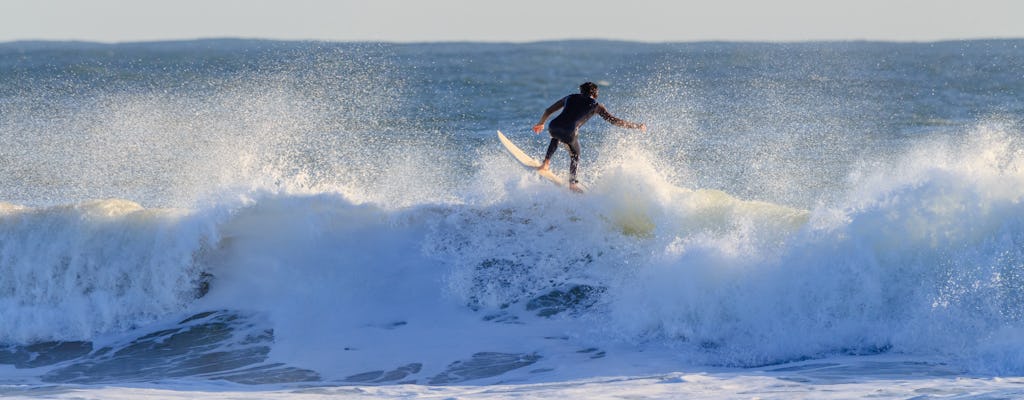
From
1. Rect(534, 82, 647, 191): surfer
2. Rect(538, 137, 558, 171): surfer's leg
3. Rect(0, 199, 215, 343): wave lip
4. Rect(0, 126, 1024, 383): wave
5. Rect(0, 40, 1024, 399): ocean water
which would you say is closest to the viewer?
Rect(0, 40, 1024, 399): ocean water

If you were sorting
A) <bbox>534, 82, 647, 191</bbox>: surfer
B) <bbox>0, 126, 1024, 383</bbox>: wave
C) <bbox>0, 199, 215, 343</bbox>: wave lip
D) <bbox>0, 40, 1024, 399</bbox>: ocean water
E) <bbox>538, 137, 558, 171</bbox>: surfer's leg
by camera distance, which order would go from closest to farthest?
1. <bbox>0, 40, 1024, 399</bbox>: ocean water
2. <bbox>0, 126, 1024, 383</bbox>: wave
3. <bbox>0, 199, 215, 343</bbox>: wave lip
4. <bbox>534, 82, 647, 191</bbox>: surfer
5. <bbox>538, 137, 558, 171</bbox>: surfer's leg

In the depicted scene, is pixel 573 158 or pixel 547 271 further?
pixel 573 158

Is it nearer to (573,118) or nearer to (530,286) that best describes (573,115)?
(573,118)

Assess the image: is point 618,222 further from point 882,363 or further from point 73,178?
point 73,178

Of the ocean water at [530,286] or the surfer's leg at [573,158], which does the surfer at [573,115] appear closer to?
the surfer's leg at [573,158]

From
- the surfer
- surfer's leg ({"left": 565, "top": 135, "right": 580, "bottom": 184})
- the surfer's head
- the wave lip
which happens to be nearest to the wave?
the wave lip

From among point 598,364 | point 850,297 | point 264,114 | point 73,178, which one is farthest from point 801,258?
point 264,114

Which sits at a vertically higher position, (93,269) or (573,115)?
(573,115)

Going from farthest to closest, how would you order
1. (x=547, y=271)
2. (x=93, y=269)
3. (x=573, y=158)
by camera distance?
(x=573, y=158), (x=93, y=269), (x=547, y=271)

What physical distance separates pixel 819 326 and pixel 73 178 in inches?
560

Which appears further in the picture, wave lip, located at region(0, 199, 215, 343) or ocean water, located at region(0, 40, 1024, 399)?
wave lip, located at region(0, 199, 215, 343)

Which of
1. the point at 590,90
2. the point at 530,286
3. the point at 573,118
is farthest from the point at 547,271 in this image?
the point at 590,90

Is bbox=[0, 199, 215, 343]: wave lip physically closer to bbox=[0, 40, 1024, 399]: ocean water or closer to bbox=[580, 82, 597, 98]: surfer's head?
bbox=[0, 40, 1024, 399]: ocean water

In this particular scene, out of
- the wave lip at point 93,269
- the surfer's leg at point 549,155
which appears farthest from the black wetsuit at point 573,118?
the wave lip at point 93,269
